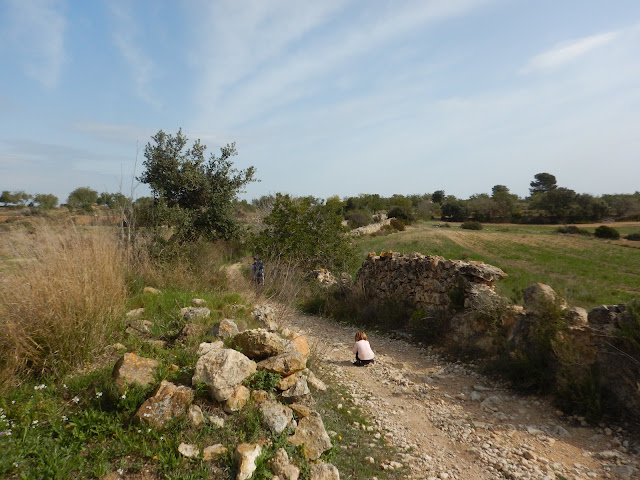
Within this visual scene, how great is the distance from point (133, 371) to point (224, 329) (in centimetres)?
125

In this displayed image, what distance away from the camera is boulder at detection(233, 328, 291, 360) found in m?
3.88

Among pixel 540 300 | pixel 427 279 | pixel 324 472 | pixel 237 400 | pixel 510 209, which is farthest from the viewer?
pixel 510 209

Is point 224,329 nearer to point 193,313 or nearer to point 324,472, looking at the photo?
point 193,313

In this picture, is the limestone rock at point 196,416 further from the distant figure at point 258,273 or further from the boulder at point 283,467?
the distant figure at point 258,273

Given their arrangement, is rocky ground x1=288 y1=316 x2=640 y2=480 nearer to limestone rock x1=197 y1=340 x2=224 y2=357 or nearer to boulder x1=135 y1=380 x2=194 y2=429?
limestone rock x1=197 y1=340 x2=224 y2=357

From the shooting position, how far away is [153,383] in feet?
10.0

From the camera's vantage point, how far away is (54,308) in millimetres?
3281

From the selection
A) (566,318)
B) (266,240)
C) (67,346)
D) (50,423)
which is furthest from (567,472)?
(266,240)

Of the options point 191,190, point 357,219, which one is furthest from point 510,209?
point 191,190

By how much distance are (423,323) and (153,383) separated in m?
6.13

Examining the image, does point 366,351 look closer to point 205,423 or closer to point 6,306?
point 205,423

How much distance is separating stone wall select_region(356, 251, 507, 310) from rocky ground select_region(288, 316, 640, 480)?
1664 millimetres

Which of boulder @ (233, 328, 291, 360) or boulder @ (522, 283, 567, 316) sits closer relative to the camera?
boulder @ (233, 328, 291, 360)

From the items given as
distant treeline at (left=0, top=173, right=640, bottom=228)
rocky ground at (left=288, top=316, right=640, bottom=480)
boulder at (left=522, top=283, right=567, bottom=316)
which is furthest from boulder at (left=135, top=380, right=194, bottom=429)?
distant treeline at (left=0, top=173, right=640, bottom=228)
